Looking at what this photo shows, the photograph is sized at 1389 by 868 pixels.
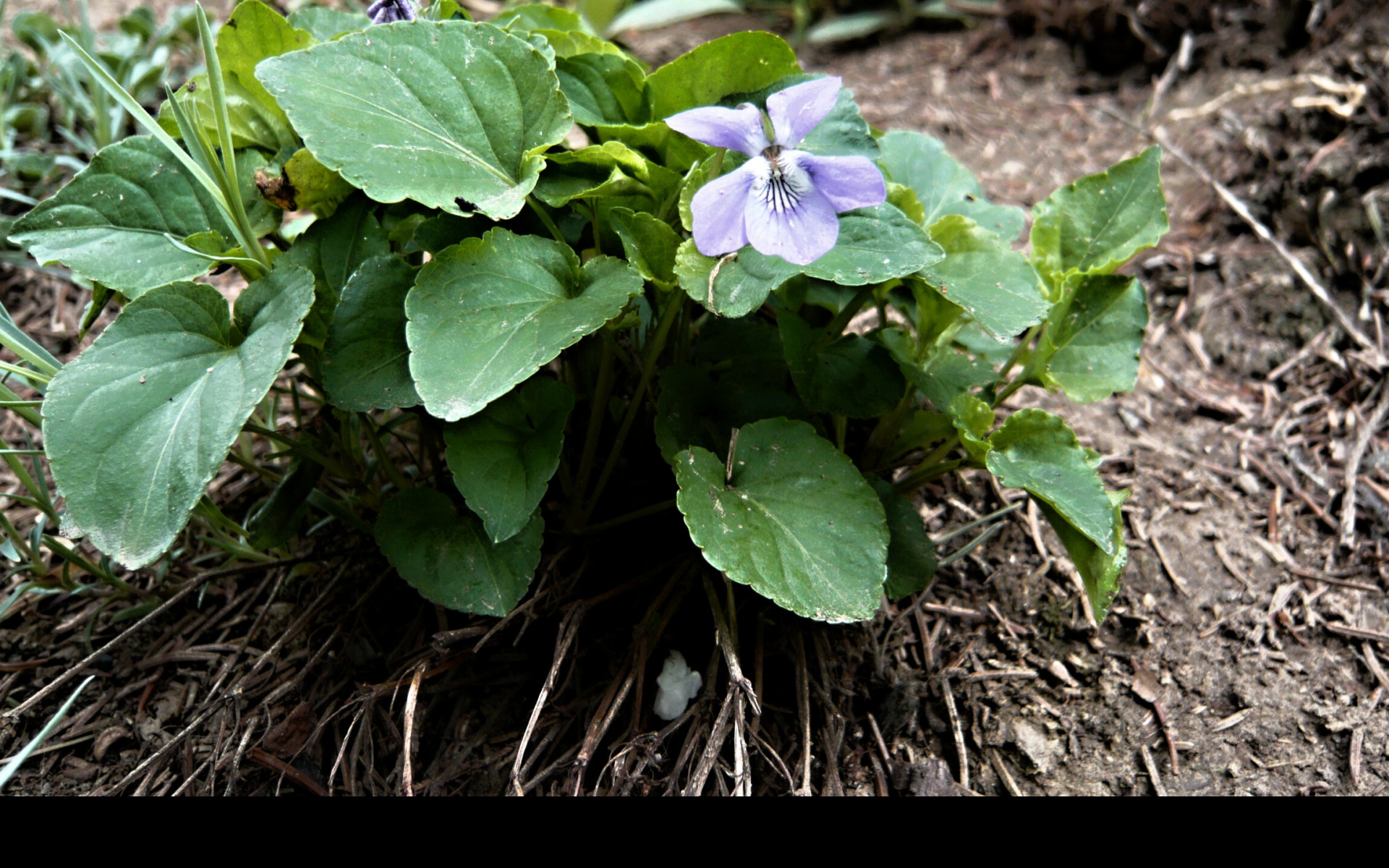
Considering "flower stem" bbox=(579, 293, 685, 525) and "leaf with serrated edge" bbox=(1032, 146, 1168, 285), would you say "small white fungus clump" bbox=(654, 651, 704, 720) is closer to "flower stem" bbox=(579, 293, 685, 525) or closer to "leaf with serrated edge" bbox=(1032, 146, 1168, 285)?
"flower stem" bbox=(579, 293, 685, 525)

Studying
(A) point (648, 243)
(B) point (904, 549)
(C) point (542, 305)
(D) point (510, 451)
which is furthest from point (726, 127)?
(B) point (904, 549)

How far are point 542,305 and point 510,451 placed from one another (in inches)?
9.8

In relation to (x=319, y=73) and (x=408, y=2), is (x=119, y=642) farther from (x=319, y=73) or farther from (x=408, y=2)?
(x=408, y=2)

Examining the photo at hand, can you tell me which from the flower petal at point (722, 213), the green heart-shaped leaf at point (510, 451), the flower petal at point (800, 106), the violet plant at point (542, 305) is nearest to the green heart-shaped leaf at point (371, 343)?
the violet plant at point (542, 305)

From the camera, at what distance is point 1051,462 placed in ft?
4.89

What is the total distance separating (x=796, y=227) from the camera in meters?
1.23

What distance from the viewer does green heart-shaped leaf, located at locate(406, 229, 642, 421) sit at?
120cm

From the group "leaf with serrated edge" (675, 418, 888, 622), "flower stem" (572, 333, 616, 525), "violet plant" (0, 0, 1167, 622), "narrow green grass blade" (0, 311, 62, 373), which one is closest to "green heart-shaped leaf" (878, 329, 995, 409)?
"violet plant" (0, 0, 1167, 622)

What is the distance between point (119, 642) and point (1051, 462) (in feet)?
5.32

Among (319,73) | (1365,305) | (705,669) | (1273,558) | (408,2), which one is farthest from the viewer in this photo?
(1365,305)

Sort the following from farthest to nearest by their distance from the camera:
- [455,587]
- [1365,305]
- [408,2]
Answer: [1365,305]
[408,2]
[455,587]

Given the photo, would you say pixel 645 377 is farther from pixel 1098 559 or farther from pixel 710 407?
pixel 1098 559

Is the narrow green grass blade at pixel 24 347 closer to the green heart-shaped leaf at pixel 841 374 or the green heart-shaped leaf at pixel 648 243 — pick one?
the green heart-shaped leaf at pixel 648 243

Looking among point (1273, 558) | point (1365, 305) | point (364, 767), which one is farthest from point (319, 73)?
point (1365, 305)
